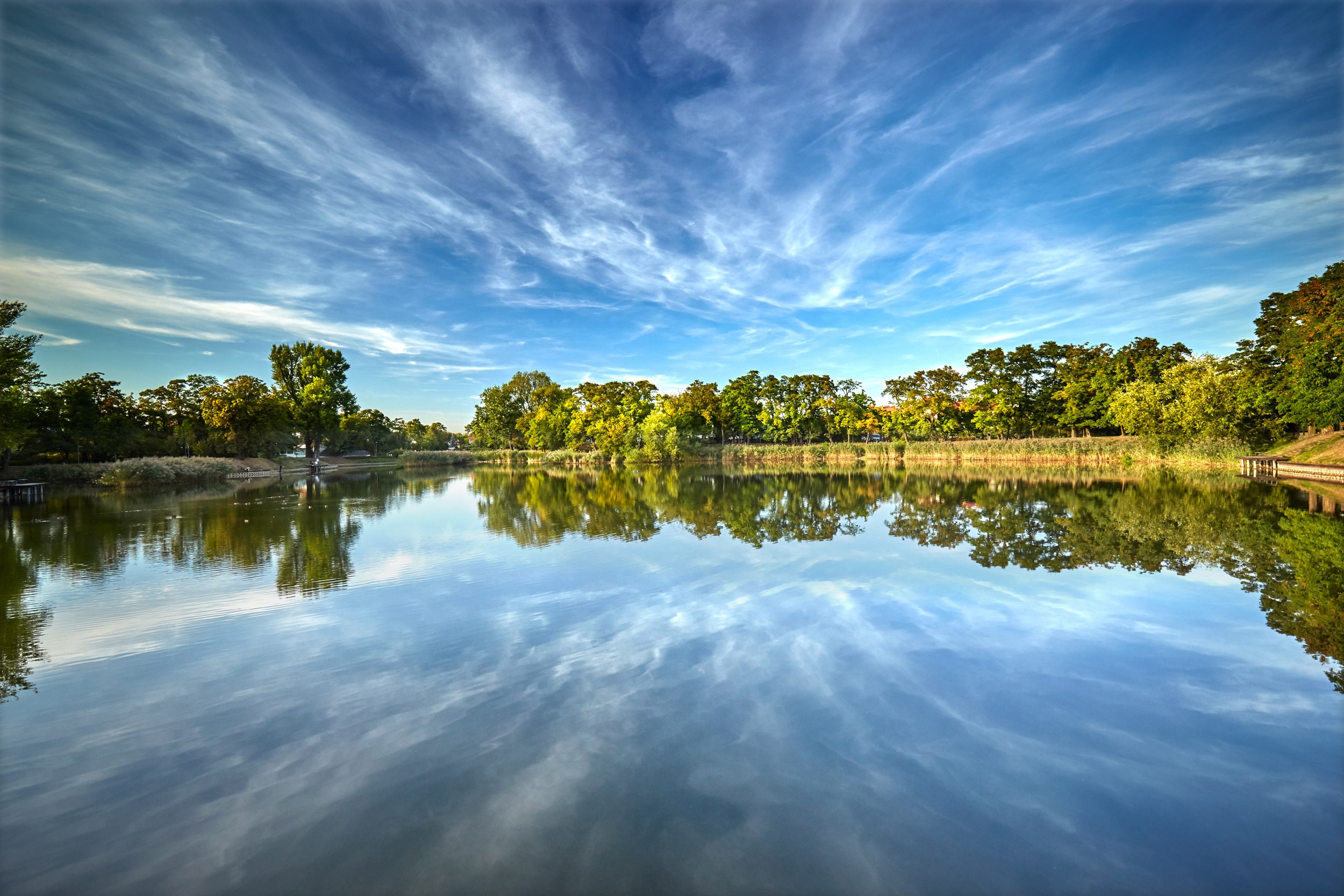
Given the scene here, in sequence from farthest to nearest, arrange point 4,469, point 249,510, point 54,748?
point 4,469
point 249,510
point 54,748

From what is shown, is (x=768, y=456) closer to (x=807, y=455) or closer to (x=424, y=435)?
(x=807, y=455)

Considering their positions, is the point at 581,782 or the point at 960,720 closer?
the point at 581,782

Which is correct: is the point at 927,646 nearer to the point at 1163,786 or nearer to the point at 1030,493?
the point at 1163,786

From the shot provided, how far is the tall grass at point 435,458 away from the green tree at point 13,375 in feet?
109

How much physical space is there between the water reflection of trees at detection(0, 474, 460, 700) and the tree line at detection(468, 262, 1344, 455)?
3833 centimetres

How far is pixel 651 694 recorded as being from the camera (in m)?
5.03

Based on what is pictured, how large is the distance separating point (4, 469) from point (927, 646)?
165 ft

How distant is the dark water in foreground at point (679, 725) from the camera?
9.93 feet

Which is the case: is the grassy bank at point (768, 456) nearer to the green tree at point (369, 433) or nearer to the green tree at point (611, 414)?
the green tree at point (611, 414)

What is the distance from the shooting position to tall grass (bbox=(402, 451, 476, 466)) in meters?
64.1

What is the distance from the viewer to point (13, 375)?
2558cm

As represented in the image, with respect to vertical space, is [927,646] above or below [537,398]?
below

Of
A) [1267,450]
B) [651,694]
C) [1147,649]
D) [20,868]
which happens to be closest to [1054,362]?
[1267,450]

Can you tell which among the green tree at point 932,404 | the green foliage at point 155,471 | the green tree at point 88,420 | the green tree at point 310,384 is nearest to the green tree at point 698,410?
the green tree at point 932,404
